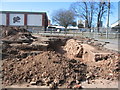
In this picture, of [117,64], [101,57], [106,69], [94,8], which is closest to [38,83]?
[106,69]

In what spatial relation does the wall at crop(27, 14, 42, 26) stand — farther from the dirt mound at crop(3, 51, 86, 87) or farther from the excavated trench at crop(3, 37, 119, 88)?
the dirt mound at crop(3, 51, 86, 87)

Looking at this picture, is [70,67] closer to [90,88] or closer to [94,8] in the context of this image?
[90,88]

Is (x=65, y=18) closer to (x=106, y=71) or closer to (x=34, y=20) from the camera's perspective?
(x=34, y=20)

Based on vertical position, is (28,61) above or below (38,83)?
above

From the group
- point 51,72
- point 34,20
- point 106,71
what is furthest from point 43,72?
point 34,20

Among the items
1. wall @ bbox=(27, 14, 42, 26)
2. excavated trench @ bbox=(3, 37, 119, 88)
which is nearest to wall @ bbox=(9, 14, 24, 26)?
wall @ bbox=(27, 14, 42, 26)

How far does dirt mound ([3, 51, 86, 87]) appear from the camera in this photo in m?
4.94

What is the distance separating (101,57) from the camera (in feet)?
24.2

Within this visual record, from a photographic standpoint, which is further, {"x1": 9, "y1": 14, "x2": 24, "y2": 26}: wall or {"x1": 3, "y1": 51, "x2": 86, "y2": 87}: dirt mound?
{"x1": 9, "y1": 14, "x2": 24, "y2": 26}: wall

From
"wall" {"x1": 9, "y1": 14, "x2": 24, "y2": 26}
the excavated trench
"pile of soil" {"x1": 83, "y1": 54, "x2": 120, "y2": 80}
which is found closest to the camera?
the excavated trench

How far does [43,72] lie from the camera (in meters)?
5.27

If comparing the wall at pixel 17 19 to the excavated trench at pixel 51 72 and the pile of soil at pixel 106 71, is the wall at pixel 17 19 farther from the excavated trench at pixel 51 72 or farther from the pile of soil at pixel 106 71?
the pile of soil at pixel 106 71

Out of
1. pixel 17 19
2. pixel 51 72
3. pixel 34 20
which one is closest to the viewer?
pixel 51 72

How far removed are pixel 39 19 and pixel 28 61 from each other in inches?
1898
